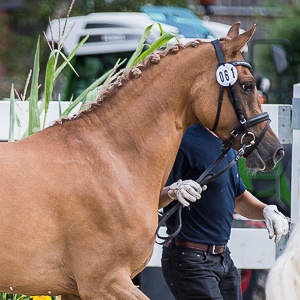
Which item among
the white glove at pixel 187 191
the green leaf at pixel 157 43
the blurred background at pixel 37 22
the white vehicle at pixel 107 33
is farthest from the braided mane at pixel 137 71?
the blurred background at pixel 37 22

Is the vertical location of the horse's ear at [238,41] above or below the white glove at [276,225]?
above

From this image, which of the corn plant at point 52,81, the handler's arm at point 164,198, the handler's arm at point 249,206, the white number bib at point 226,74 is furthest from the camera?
the handler's arm at point 249,206

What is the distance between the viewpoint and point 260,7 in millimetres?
16812

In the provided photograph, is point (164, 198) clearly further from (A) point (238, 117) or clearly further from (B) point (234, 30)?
(B) point (234, 30)

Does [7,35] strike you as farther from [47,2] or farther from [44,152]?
[44,152]

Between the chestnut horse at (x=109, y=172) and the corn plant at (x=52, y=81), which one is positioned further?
the corn plant at (x=52, y=81)

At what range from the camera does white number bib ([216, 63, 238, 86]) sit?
4.11 m

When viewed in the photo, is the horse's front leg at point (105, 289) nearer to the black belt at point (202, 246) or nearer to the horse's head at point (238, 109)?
the black belt at point (202, 246)

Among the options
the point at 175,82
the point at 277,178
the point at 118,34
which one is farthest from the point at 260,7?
the point at 175,82

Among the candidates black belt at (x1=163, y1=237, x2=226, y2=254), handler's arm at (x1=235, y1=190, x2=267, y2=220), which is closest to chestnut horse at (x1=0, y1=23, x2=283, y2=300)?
black belt at (x1=163, y1=237, x2=226, y2=254)

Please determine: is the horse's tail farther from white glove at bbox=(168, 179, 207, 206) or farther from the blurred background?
the blurred background

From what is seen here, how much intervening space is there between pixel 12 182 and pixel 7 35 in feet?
34.6

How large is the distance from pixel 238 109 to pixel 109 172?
648mm

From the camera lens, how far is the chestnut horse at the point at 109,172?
394 cm
